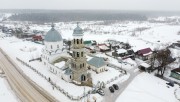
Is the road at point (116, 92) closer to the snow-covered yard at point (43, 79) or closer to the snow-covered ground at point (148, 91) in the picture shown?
the snow-covered ground at point (148, 91)

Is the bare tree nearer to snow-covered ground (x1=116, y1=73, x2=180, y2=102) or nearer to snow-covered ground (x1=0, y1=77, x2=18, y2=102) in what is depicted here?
snow-covered ground (x1=116, y1=73, x2=180, y2=102)

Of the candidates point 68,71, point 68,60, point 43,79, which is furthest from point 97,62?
point 43,79

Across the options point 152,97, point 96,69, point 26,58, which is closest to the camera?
point 152,97

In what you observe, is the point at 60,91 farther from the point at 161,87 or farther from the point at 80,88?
the point at 161,87

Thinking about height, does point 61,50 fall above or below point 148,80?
above

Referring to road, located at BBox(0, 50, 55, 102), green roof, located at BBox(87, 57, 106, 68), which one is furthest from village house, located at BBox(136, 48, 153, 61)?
road, located at BBox(0, 50, 55, 102)

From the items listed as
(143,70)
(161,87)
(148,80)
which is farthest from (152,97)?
(143,70)

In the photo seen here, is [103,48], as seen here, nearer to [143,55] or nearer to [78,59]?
[143,55]
